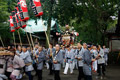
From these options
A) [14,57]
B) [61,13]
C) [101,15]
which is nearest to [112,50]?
[101,15]


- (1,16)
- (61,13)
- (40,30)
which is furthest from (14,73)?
(40,30)

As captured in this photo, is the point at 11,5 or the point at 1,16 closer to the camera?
the point at 1,16

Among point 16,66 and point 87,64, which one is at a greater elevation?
point 16,66

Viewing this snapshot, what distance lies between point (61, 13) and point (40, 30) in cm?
471

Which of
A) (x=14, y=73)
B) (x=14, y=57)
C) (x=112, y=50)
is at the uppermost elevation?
(x=14, y=57)

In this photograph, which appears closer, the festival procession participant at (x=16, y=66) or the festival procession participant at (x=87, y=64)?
the festival procession participant at (x=16, y=66)

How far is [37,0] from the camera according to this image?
9.95 meters

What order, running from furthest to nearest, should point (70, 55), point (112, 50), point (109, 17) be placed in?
point (112, 50), point (109, 17), point (70, 55)

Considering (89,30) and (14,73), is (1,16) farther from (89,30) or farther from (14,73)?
(89,30)

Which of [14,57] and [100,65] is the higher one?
[14,57]

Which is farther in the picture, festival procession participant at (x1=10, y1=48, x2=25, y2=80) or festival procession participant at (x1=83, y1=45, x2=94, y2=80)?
festival procession participant at (x1=83, y1=45, x2=94, y2=80)

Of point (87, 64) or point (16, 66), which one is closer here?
point (16, 66)

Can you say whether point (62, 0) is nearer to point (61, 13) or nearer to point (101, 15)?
point (61, 13)

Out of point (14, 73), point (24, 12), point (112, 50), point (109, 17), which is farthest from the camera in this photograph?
point (112, 50)
